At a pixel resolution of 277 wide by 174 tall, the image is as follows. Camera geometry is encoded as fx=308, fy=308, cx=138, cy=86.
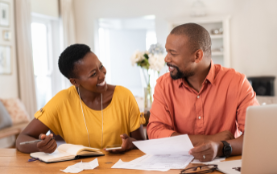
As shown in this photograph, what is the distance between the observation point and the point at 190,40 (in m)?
1.71

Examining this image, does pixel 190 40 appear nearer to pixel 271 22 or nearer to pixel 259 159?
pixel 259 159

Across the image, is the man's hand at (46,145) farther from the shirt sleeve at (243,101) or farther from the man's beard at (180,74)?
the shirt sleeve at (243,101)

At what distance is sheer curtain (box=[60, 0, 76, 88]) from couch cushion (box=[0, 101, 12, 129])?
8.01 ft

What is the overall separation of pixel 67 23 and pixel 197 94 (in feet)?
18.7

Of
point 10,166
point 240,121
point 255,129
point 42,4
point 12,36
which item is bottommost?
point 10,166

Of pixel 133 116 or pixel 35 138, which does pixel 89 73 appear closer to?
pixel 133 116

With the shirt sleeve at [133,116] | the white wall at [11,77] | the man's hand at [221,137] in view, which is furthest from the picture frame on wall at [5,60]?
the man's hand at [221,137]

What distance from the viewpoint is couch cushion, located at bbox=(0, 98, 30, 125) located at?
454 centimetres

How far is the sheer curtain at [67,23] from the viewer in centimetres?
673

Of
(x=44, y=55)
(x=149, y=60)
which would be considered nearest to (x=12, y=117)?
(x=44, y=55)

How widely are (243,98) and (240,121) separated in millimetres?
127

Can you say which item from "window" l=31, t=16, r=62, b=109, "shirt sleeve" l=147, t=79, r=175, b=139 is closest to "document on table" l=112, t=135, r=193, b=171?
"shirt sleeve" l=147, t=79, r=175, b=139

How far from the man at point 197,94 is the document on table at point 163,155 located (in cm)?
21

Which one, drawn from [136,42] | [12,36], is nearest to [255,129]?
[12,36]
